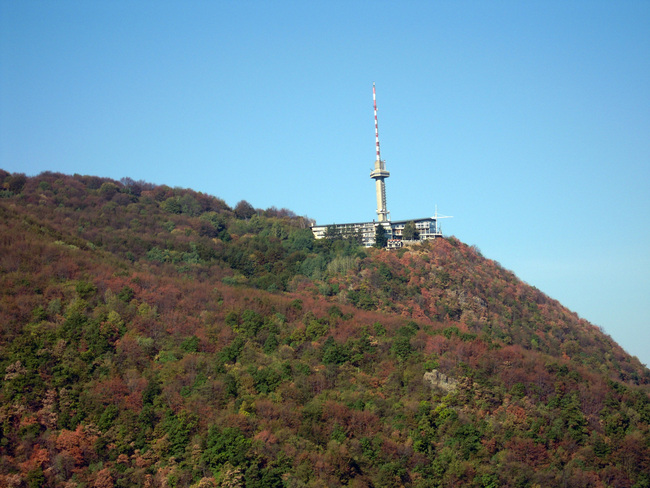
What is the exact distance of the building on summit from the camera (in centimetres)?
13988

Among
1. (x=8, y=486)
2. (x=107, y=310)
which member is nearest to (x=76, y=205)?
(x=107, y=310)

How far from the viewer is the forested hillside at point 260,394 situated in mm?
67250

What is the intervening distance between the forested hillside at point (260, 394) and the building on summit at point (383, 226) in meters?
31.2

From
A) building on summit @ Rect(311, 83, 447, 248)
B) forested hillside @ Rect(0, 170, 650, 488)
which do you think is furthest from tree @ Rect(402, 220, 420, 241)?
forested hillside @ Rect(0, 170, 650, 488)

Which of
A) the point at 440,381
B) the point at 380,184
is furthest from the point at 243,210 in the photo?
the point at 440,381

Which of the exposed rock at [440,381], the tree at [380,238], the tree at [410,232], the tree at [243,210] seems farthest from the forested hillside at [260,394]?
the tree at [243,210]

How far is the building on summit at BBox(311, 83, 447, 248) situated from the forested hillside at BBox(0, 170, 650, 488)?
31159mm

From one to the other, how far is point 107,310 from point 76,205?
66.0 m

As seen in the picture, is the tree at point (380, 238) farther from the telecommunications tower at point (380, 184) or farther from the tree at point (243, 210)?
the tree at point (243, 210)

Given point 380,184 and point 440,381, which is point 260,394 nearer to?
point 440,381

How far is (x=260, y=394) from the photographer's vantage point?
76938 millimetres

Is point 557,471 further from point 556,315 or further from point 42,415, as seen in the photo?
point 556,315

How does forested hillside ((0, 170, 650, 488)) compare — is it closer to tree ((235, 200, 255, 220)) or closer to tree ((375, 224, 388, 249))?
tree ((375, 224, 388, 249))

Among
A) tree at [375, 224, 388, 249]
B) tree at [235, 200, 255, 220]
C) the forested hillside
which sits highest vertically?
tree at [235, 200, 255, 220]
